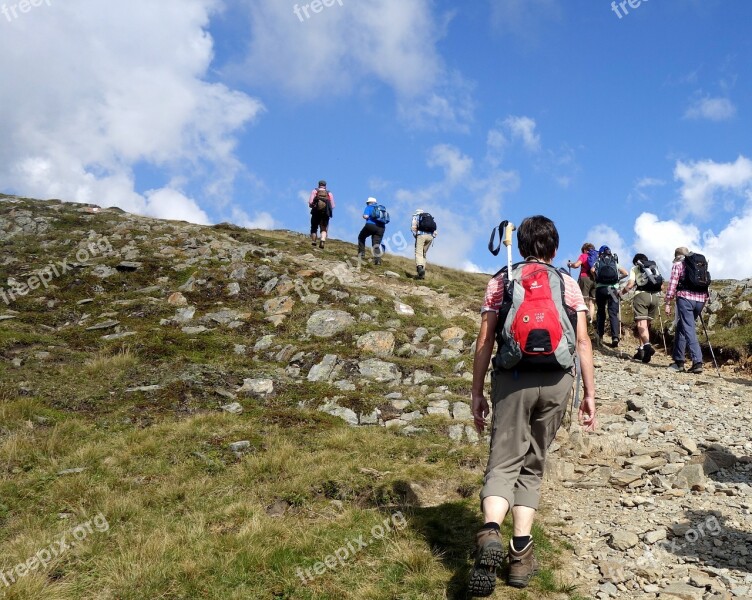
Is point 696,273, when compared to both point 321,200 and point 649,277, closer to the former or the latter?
point 649,277

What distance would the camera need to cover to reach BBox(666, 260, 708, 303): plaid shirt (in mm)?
13477

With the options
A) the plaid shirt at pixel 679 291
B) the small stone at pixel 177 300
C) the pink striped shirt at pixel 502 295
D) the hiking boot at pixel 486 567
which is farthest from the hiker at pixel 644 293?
the small stone at pixel 177 300

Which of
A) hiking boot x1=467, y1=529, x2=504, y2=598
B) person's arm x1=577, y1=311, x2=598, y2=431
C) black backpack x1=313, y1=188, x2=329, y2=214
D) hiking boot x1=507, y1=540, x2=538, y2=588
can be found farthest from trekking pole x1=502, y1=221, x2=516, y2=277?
black backpack x1=313, y1=188, x2=329, y2=214

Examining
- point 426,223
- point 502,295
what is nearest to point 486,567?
point 502,295

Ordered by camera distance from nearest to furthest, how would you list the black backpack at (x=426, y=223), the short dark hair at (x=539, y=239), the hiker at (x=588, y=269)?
1. the short dark hair at (x=539, y=239)
2. the hiker at (x=588, y=269)
3. the black backpack at (x=426, y=223)

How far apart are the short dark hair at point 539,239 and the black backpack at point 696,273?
33.9 ft

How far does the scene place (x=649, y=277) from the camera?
15938 mm

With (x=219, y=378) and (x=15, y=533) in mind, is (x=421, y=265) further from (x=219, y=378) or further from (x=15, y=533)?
(x=15, y=533)

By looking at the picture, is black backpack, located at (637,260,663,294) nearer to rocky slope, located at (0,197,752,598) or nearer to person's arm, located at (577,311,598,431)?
rocky slope, located at (0,197,752,598)

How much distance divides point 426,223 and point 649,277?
29.4 feet

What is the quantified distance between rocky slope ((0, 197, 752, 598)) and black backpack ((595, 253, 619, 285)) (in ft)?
8.84

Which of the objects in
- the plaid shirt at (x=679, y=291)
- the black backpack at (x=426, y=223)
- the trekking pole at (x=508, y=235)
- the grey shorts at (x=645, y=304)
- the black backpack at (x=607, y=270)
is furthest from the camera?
the black backpack at (x=426, y=223)

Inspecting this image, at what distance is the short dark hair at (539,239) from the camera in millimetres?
5012

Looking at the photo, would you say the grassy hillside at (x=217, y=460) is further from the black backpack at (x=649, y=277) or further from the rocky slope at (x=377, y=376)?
the black backpack at (x=649, y=277)
